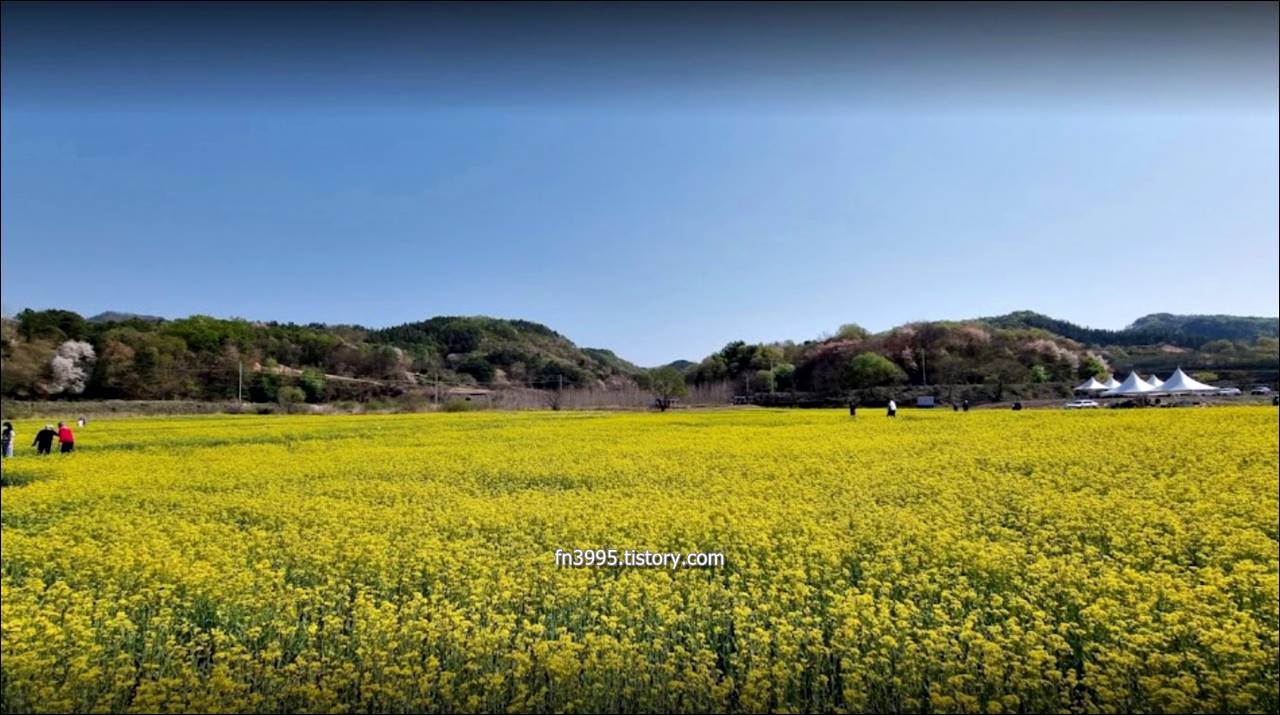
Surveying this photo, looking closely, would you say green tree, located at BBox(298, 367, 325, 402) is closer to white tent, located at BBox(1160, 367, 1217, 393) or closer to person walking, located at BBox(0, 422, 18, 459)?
person walking, located at BBox(0, 422, 18, 459)

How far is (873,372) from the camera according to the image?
165ft

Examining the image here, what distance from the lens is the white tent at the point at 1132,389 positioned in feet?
109

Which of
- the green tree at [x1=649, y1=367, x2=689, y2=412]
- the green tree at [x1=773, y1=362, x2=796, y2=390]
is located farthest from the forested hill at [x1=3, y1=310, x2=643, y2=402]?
the green tree at [x1=773, y1=362, x2=796, y2=390]

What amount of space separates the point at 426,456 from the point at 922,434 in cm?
1357

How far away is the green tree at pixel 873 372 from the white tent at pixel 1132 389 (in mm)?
14810

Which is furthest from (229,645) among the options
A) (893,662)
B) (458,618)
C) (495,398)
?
(495,398)

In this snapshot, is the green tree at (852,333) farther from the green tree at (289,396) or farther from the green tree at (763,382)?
the green tree at (289,396)

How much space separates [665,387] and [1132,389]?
2606 cm

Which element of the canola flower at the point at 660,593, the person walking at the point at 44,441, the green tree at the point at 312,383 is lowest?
the canola flower at the point at 660,593

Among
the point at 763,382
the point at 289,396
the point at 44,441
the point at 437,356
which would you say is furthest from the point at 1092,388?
the point at 44,441

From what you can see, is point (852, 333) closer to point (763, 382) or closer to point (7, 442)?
point (763, 382)

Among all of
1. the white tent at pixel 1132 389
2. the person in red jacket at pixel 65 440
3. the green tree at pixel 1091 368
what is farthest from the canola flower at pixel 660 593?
the green tree at pixel 1091 368

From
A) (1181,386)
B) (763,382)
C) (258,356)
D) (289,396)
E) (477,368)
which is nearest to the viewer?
(258,356)

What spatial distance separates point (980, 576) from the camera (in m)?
6.09
